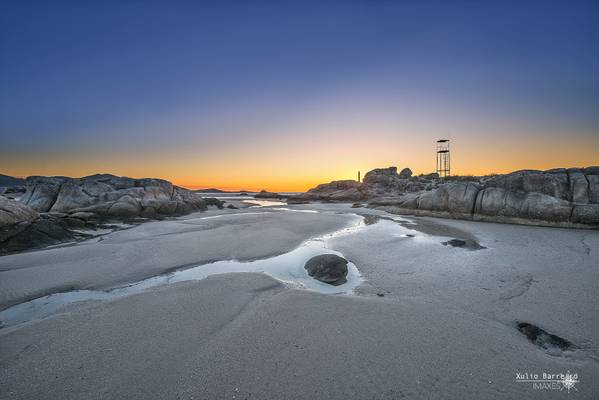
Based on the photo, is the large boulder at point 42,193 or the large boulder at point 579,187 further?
the large boulder at point 42,193

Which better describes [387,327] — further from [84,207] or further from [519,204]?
[84,207]

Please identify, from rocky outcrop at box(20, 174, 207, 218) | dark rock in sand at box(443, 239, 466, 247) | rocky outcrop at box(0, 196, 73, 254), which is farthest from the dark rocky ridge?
rocky outcrop at box(0, 196, 73, 254)

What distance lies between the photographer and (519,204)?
1318 centimetres

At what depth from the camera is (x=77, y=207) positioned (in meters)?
16.9

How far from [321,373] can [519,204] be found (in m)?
16.0

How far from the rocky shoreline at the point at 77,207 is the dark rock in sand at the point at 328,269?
33.8ft

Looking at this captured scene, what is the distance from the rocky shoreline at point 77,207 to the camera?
9.37 m

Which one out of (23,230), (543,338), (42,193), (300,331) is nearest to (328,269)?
(300,331)

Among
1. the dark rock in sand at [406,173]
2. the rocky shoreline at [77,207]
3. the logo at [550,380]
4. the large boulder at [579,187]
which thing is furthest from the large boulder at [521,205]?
the dark rock in sand at [406,173]

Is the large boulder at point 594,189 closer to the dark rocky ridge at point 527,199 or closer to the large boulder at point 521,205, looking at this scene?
the dark rocky ridge at point 527,199

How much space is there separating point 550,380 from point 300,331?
272 cm

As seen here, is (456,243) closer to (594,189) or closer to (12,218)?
(594,189)

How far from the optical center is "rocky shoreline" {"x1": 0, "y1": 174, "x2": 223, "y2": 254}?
369 inches

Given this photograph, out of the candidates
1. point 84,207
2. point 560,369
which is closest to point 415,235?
point 560,369
